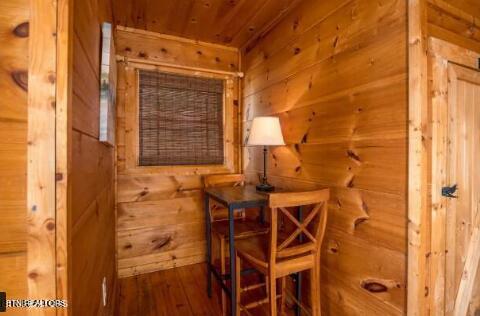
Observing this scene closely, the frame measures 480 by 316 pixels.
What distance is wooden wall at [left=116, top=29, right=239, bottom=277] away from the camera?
229cm

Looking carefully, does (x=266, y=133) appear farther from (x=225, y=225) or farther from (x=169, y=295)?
(x=169, y=295)

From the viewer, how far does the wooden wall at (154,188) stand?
2.29 metres

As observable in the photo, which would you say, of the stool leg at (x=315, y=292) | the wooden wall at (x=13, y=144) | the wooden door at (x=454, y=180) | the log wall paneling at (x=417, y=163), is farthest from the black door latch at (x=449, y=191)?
the wooden wall at (x=13, y=144)

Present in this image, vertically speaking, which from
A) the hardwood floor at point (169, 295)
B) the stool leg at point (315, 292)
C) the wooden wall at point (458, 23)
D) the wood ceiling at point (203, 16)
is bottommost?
the hardwood floor at point (169, 295)

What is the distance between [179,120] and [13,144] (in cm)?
197

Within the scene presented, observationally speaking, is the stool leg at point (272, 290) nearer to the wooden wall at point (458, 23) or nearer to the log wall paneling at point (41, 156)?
the log wall paneling at point (41, 156)

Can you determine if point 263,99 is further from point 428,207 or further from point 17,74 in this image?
point 17,74

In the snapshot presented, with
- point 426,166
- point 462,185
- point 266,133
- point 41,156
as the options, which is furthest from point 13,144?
point 462,185

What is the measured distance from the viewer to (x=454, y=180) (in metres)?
1.33

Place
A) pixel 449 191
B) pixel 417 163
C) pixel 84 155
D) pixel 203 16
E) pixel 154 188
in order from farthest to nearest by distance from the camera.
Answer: pixel 154 188, pixel 203 16, pixel 449 191, pixel 417 163, pixel 84 155

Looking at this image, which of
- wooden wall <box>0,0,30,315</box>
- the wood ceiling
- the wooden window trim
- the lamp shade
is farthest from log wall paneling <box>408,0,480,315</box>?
the wooden window trim

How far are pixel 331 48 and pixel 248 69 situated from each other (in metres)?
1.25

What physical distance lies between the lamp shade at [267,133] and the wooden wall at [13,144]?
1.50 m

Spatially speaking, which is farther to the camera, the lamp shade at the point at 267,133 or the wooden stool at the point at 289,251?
the lamp shade at the point at 267,133
